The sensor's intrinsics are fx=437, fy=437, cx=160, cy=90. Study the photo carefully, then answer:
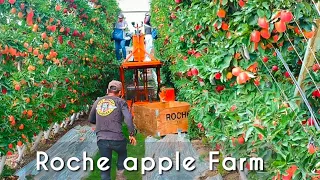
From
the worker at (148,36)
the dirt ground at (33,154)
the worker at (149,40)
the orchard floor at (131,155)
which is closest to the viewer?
the orchard floor at (131,155)

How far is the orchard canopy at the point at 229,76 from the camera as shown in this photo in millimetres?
2240

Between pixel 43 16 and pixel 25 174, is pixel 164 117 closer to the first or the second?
pixel 25 174

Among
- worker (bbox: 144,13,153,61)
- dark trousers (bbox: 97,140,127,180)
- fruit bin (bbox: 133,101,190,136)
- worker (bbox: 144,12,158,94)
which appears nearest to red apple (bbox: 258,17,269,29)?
dark trousers (bbox: 97,140,127,180)

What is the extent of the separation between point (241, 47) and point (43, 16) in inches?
98.0

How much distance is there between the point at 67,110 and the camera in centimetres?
664

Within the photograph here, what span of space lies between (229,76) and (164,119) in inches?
149

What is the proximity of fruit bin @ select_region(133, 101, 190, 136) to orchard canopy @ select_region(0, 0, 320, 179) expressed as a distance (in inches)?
14.4

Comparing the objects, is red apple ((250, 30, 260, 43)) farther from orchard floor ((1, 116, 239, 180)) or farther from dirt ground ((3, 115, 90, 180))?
dirt ground ((3, 115, 90, 180))

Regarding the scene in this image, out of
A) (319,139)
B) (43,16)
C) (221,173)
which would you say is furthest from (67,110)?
(319,139)

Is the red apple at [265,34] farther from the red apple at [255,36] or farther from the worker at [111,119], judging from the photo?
the worker at [111,119]

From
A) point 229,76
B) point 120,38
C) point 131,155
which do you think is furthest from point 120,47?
point 229,76

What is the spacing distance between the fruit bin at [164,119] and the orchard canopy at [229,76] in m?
0.36

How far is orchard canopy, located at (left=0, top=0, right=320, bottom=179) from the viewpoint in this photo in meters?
2.24

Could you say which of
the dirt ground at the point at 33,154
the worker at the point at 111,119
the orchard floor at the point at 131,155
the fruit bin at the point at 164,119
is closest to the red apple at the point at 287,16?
the worker at the point at 111,119
